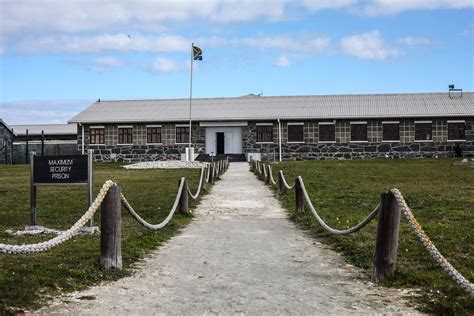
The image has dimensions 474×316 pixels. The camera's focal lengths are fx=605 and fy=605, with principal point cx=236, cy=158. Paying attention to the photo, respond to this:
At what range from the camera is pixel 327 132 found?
149ft

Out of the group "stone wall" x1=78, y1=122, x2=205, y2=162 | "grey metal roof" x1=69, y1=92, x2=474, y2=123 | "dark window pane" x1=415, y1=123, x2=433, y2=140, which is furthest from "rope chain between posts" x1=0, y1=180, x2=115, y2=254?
"dark window pane" x1=415, y1=123, x2=433, y2=140

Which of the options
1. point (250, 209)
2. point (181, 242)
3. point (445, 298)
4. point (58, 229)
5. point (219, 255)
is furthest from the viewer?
point (250, 209)

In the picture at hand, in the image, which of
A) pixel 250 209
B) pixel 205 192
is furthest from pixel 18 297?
Result: pixel 205 192

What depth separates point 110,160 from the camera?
154 feet

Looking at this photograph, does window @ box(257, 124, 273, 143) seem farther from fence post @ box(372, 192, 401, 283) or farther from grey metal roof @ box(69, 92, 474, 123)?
fence post @ box(372, 192, 401, 283)

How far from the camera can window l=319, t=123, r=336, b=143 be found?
45469mm

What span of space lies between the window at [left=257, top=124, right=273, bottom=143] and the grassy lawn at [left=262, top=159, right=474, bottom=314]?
2406cm

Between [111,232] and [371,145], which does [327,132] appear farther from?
[111,232]

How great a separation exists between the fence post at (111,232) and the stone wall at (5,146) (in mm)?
45462

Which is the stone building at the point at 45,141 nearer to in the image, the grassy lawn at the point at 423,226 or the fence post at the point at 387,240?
the grassy lawn at the point at 423,226

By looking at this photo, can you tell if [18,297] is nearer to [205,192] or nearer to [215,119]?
[205,192]

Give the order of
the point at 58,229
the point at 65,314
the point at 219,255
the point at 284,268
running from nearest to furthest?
the point at 65,314 < the point at 284,268 < the point at 219,255 < the point at 58,229

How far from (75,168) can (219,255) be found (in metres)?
3.17

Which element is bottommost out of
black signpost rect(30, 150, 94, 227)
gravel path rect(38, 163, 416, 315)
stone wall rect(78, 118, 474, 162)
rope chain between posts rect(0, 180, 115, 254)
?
gravel path rect(38, 163, 416, 315)
